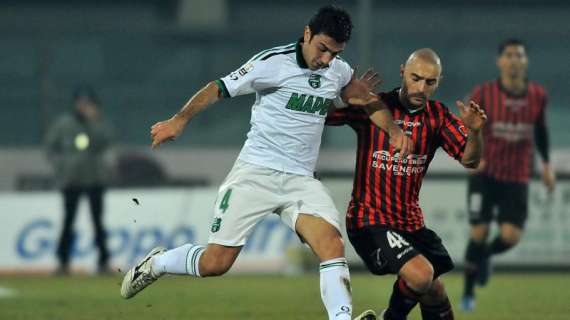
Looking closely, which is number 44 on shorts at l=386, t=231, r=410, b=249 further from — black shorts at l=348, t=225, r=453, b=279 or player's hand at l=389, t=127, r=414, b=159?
player's hand at l=389, t=127, r=414, b=159

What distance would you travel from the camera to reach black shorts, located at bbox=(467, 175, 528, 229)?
1133 centimetres

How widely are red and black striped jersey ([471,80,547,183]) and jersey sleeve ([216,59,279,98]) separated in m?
4.27

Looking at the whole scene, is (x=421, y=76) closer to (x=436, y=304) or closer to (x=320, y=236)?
(x=320, y=236)

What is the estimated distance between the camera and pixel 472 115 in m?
7.01

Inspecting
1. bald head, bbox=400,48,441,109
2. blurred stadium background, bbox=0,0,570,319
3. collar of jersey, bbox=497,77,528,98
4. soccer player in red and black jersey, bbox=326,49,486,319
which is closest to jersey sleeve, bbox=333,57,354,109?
soccer player in red and black jersey, bbox=326,49,486,319

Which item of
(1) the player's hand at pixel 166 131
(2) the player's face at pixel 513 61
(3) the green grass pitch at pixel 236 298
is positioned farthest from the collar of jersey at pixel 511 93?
(1) the player's hand at pixel 166 131

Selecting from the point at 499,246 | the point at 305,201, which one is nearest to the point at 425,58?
the point at 305,201

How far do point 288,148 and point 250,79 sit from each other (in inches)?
18.0

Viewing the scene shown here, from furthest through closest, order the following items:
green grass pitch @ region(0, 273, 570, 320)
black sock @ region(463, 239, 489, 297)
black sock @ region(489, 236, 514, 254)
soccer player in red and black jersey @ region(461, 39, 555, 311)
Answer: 1. black sock @ region(489, 236, 514, 254)
2. soccer player in red and black jersey @ region(461, 39, 555, 311)
3. black sock @ region(463, 239, 489, 297)
4. green grass pitch @ region(0, 273, 570, 320)

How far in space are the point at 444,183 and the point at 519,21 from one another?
13835mm

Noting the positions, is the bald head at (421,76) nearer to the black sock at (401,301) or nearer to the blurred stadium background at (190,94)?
the black sock at (401,301)

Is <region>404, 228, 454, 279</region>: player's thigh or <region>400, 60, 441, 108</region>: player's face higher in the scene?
<region>400, 60, 441, 108</region>: player's face

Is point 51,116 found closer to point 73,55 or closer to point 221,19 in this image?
point 73,55

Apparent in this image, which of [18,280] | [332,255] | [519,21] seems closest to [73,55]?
[519,21]
